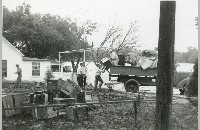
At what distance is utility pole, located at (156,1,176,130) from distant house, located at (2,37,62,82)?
28335 millimetres

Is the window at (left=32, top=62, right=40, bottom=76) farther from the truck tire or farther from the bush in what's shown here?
the bush

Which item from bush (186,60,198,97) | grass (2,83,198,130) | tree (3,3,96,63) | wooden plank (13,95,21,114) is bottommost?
grass (2,83,198,130)

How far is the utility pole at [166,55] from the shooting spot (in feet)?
17.9

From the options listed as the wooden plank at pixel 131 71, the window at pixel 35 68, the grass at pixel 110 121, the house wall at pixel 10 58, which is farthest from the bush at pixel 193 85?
the window at pixel 35 68

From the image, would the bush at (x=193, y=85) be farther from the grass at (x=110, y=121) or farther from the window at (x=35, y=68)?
the window at (x=35, y=68)

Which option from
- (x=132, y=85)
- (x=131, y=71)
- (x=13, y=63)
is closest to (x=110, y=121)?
(x=132, y=85)

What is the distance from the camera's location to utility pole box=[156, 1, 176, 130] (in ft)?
17.9

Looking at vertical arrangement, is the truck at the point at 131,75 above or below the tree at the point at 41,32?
below

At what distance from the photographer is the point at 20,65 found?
1375 inches

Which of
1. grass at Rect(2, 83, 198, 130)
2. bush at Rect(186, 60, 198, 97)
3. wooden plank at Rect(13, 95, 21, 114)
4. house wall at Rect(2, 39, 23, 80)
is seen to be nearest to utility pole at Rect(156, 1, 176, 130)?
grass at Rect(2, 83, 198, 130)

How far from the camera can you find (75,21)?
4322cm

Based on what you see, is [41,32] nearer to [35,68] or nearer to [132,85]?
[35,68]

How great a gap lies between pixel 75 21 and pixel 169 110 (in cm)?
3838

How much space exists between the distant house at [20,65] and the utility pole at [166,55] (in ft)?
93.0
